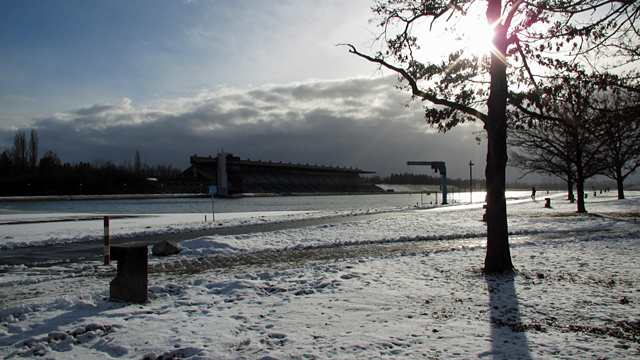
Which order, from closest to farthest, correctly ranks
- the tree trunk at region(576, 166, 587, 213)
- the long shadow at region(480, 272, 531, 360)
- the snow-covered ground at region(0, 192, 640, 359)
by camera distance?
the long shadow at region(480, 272, 531, 360) → the snow-covered ground at region(0, 192, 640, 359) → the tree trunk at region(576, 166, 587, 213)

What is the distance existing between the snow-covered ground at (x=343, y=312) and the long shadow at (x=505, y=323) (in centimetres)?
2

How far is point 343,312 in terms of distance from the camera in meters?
4.64

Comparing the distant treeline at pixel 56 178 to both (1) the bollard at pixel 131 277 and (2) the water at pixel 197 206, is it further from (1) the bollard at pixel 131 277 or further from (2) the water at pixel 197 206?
(1) the bollard at pixel 131 277

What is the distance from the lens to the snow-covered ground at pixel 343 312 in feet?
11.8

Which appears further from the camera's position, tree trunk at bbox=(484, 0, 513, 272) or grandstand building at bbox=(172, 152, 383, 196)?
grandstand building at bbox=(172, 152, 383, 196)

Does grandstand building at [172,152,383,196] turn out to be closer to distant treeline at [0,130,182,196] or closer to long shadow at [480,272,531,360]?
distant treeline at [0,130,182,196]

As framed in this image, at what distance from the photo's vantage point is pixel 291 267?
7828 millimetres

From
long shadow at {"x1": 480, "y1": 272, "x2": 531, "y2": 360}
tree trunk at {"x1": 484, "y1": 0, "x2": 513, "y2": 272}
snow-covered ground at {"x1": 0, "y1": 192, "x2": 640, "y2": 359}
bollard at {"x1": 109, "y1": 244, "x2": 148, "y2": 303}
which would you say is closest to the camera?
long shadow at {"x1": 480, "y1": 272, "x2": 531, "y2": 360}

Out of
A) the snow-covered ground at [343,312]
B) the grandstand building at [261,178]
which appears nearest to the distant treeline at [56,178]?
the grandstand building at [261,178]

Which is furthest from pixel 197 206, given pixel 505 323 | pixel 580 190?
pixel 505 323

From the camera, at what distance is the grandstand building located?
125 m

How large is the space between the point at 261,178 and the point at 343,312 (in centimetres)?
13753

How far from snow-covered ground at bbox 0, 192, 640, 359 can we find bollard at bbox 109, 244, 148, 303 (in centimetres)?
15

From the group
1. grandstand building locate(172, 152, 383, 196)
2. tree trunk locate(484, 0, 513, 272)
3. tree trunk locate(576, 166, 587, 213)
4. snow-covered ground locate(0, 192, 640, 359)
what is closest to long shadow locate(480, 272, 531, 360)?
snow-covered ground locate(0, 192, 640, 359)
